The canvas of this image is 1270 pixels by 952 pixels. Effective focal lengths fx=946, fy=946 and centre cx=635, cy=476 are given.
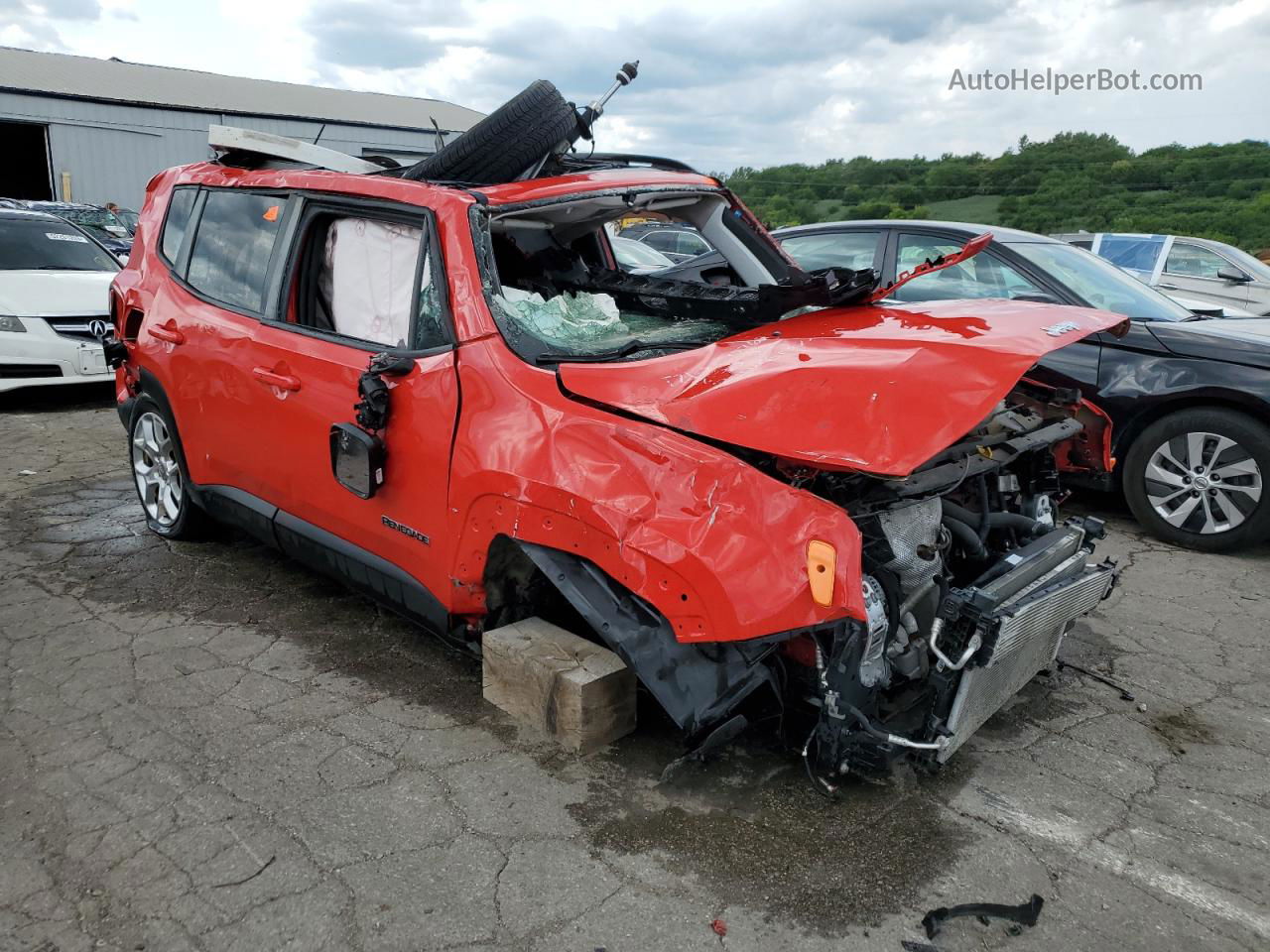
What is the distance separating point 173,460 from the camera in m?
4.74

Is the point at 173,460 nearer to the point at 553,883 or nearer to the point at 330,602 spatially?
the point at 330,602

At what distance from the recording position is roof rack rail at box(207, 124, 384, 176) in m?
3.93

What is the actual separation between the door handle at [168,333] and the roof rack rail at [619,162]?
6.13 feet

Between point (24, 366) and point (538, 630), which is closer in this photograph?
point (538, 630)

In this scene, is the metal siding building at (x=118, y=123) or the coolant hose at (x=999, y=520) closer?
the coolant hose at (x=999, y=520)

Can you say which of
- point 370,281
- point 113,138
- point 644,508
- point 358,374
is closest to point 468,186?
point 370,281

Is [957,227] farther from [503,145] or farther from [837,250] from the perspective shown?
[503,145]

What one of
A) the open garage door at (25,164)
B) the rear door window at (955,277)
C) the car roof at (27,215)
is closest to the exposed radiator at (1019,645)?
the rear door window at (955,277)

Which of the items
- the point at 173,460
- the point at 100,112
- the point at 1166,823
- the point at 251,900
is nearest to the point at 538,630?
the point at 251,900

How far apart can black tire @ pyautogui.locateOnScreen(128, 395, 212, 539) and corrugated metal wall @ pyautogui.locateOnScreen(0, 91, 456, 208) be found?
22.1 meters

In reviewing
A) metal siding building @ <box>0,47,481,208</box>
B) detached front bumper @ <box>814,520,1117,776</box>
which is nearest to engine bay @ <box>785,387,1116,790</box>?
detached front bumper @ <box>814,520,1117,776</box>

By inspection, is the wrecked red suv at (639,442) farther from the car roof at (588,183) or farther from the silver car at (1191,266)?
the silver car at (1191,266)

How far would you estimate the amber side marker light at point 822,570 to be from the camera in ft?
7.66

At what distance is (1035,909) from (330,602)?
3.05 metres
